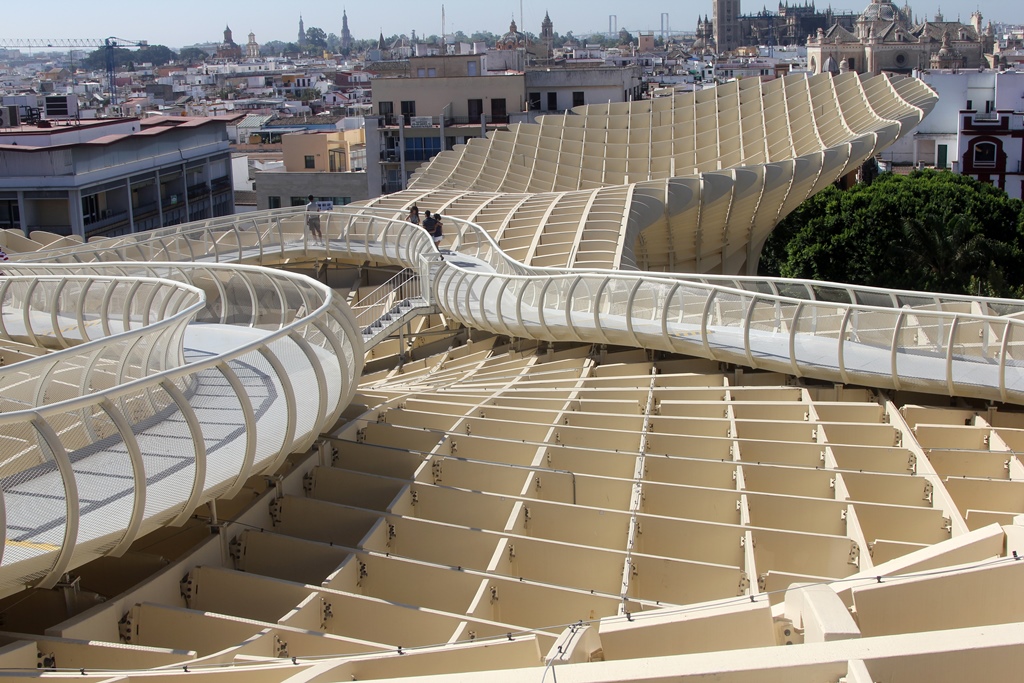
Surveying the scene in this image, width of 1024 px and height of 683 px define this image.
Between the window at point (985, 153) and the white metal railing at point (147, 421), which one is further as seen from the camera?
the window at point (985, 153)

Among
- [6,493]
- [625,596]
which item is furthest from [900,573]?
[6,493]

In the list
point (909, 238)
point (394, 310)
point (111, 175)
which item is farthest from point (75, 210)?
point (909, 238)

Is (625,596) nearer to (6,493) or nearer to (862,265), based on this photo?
(6,493)

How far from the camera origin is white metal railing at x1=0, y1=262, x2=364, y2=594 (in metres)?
9.67

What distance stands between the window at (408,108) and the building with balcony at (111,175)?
12528 millimetres

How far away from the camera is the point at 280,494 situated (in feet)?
43.8

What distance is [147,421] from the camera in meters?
10.9

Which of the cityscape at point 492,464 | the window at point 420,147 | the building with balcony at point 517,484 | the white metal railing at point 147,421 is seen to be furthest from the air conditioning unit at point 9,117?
the white metal railing at point 147,421

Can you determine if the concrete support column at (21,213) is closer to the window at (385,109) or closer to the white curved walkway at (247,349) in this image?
the window at (385,109)

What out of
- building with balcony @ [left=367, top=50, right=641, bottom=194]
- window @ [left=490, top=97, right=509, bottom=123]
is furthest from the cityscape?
window @ [left=490, top=97, right=509, bottom=123]

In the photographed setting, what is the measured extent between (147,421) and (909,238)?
39522 mm

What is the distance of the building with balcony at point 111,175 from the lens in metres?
53.1

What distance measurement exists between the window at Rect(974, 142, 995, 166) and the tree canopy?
65.7 feet

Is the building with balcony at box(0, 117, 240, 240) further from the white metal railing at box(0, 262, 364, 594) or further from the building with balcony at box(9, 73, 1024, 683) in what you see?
the white metal railing at box(0, 262, 364, 594)
